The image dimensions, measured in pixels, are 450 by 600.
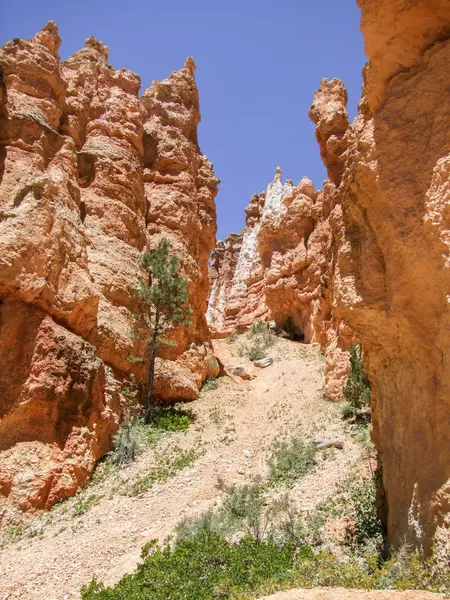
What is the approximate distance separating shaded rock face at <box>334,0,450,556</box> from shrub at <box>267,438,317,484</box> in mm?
4085

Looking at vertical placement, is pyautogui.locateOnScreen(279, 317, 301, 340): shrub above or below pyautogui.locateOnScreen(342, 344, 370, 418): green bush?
above

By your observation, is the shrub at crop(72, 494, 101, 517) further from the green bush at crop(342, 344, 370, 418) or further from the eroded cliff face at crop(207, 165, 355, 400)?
the eroded cliff face at crop(207, 165, 355, 400)

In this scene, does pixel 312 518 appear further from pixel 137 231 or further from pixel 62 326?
pixel 137 231

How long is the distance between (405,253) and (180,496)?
25.5ft

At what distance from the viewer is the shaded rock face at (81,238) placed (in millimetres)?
11156

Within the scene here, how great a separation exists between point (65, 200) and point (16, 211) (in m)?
2.60

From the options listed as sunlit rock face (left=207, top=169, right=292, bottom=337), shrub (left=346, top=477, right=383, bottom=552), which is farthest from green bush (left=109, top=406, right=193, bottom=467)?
sunlit rock face (left=207, top=169, right=292, bottom=337)

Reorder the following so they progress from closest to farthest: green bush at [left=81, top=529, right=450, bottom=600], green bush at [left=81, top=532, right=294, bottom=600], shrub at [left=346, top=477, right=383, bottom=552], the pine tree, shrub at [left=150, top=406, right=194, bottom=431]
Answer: green bush at [left=81, top=529, right=450, bottom=600] < green bush at [left=81, top=532, right=294, bottom=600] < shrub at [left=346, top=477, right=383, bottom=552] < shrub at [left=150, top=406, right=194, bottom=431] < the pine tree

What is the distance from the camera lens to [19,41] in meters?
16.6

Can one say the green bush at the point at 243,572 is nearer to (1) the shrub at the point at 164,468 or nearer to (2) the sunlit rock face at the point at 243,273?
(1) the shrub at the point at 164,468

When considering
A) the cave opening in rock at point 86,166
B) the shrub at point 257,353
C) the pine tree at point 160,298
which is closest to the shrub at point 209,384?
the pine tree at point 160,298

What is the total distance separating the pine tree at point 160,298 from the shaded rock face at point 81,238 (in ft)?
1.68

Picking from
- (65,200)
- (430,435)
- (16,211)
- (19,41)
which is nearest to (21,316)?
(16,211)

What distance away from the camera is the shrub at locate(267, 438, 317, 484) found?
403 inches
